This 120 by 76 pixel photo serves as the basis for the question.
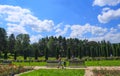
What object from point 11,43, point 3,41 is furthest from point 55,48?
point 3,41

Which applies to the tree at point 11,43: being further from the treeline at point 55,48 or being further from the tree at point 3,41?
the tree at point 3,41

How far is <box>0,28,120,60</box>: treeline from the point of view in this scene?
81938mm

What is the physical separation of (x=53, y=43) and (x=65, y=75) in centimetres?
10414

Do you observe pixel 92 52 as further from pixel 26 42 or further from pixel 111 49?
pixel 26 42

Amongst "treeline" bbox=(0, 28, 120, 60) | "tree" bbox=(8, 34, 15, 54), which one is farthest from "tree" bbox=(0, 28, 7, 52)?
"tree" bbox=(8, 34, 15, 54)

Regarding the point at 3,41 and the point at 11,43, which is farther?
the point at 11,43

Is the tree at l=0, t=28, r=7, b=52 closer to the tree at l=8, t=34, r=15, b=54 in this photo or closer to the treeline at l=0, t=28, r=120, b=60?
the treeline at l=0, t=28, r=120, b=60

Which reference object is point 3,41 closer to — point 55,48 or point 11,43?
point 11,43

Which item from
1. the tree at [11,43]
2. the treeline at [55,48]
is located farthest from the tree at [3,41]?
the tree at [11,43]

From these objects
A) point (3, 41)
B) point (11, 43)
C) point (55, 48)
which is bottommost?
point (55, 48)

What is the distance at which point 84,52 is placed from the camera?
94688 mm

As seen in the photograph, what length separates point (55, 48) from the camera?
11350 cm

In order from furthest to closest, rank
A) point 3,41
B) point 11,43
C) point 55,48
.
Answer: point 55,48 → point 11,43 → point 3,41

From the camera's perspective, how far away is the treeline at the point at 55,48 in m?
81.9
